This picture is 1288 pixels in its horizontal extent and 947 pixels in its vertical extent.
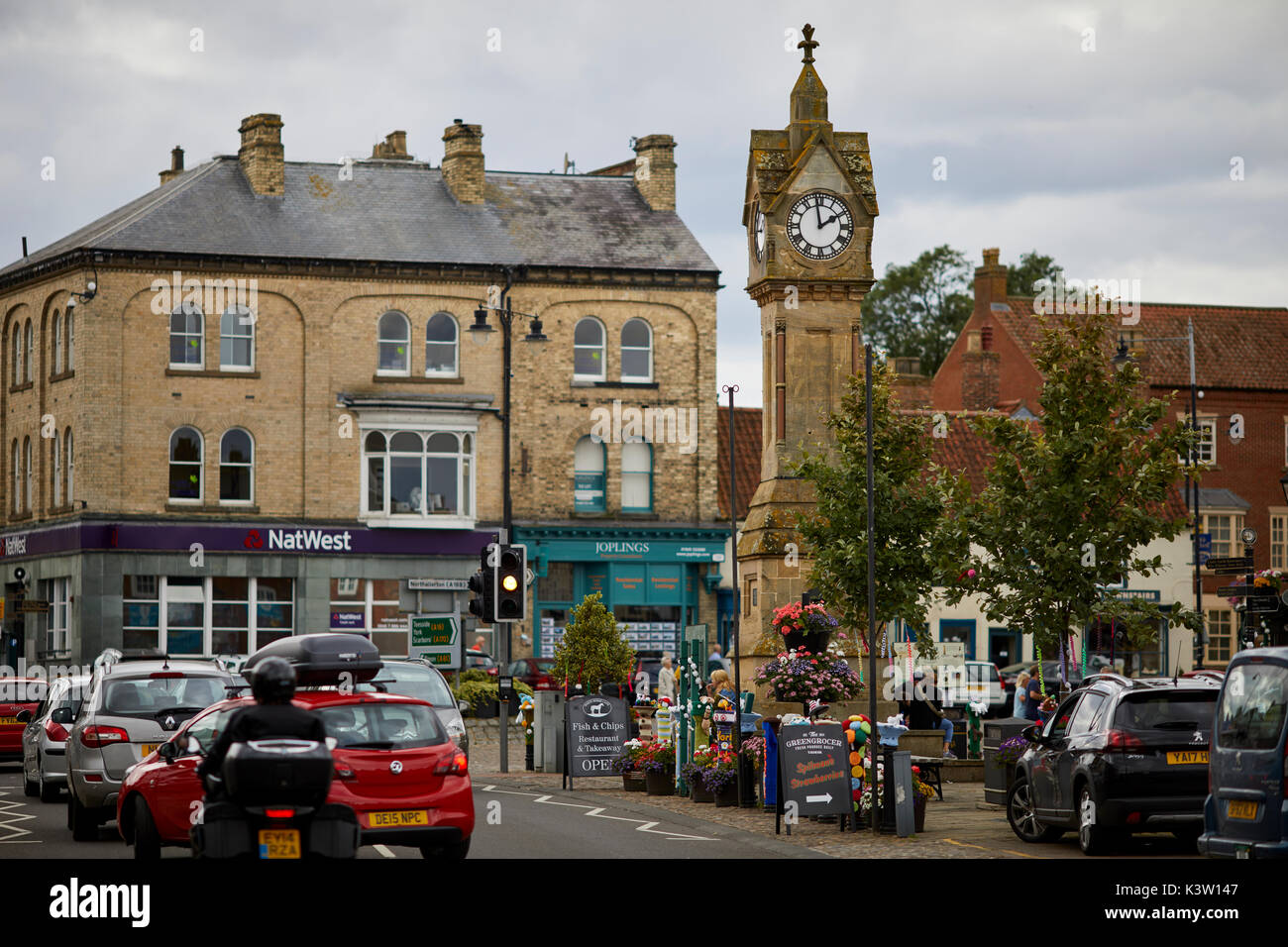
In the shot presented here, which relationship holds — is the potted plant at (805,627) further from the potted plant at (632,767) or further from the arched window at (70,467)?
the arched window at (70,467)

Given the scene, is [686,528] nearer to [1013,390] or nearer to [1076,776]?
[1013,390]

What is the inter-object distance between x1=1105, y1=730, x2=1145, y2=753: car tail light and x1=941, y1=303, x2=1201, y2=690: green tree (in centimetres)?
796

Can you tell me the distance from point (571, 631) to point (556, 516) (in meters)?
20.8

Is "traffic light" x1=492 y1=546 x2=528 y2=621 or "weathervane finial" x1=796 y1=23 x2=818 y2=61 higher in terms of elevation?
"weathervane finial" x1=796 y1=23 x2=818 y2=61

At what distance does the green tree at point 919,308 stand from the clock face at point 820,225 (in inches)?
1751

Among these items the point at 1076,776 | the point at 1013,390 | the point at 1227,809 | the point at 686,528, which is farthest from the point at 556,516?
the point at 1227,809

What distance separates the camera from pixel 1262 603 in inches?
1043

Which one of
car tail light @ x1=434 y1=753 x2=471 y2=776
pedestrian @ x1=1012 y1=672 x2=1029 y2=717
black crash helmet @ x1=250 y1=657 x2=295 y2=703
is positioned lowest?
pedestrian @ x1=1012 y1=672 x2=1029 y2=717

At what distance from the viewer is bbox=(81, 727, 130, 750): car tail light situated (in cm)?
1881

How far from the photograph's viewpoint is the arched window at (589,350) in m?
51.7

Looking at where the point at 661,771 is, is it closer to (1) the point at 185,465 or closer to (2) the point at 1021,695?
(2) the point at 1021,695

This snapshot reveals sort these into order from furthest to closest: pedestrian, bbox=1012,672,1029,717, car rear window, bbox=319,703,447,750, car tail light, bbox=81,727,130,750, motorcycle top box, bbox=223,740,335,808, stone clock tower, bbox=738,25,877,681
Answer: stone clock tower, bbox=738,25,877,681 → pedestrian, bbox=1012,672,1029,717 → car tail light, bbox=81,727,130,750 → car rear window, bbox=319,703,447,750 → motorcycle top box, bbox=223,740,335,808

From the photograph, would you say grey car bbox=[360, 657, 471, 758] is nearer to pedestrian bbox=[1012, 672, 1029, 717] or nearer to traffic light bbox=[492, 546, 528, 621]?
traffic light bbox=[492, 546, 528, 621]

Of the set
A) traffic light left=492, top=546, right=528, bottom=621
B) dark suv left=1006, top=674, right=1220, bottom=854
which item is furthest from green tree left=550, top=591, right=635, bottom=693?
dark suv left=1006, top=674, right=1220, bottom=854
